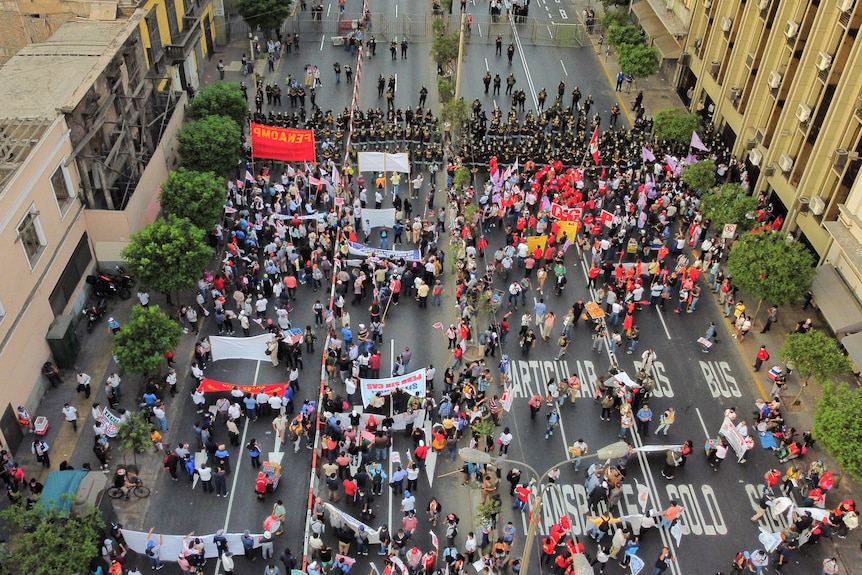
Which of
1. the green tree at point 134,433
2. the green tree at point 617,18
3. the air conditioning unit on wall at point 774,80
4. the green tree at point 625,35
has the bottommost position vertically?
the green tree at point 134,433

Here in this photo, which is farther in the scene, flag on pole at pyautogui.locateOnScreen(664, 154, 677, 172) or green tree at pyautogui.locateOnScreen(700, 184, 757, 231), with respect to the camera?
flag on pole at pyautogui.locateOnScreen(664, 154, 677, 172)

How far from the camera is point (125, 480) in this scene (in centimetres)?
2661

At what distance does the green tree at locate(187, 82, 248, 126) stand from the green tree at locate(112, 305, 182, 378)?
16436 mm

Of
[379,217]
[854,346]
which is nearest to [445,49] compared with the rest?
[379,217]

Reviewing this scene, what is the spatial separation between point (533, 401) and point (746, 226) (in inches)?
618

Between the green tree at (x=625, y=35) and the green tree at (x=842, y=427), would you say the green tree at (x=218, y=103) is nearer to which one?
the green tree at (x=625, y=35)

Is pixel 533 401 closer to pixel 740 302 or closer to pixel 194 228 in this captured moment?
pixel 740 302

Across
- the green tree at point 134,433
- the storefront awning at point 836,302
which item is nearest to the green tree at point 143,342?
the green tree at point 134,433

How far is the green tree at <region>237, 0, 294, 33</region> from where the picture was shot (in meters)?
57.1

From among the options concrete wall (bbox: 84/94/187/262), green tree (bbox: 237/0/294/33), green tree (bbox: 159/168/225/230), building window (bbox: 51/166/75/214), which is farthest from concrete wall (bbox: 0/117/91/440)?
green tree (bbox: 237/0/294/33)

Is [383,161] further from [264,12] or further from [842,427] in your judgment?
[842,427]

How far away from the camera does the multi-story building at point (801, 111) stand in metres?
33.6

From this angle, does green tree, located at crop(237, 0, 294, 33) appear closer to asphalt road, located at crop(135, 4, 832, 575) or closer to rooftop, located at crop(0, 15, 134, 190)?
rooftop, located at crop(0, 15, 134, 190)

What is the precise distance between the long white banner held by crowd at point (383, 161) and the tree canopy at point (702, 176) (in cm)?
1431
